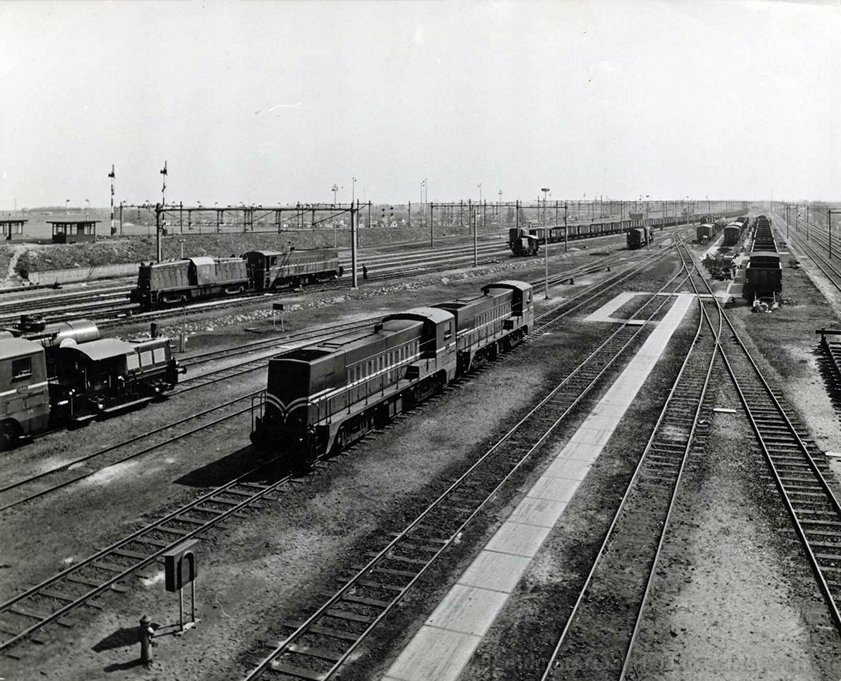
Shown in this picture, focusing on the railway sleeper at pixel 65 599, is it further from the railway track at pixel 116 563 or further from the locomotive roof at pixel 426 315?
the locomotive roof at pixel 426 315

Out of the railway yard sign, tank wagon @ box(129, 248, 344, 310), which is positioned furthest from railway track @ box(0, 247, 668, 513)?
tank wagon @ box(129, 248, 344, 310)

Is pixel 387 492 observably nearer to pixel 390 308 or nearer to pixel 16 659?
pixel 16 659

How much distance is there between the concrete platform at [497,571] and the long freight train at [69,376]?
1680 cm

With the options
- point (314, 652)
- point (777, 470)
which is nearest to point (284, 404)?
point (314, 652)

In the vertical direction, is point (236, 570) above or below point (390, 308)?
below

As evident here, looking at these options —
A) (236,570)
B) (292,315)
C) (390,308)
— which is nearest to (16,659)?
(236,570)

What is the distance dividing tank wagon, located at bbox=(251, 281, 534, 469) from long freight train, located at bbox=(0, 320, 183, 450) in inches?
188

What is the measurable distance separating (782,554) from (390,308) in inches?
1664

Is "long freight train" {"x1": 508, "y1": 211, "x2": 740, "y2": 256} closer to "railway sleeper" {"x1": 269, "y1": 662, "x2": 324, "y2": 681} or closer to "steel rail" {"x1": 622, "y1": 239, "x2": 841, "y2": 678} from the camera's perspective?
"steel rail" {"x1": 622, "y1": 239, "x2": 841, "y2": 678}

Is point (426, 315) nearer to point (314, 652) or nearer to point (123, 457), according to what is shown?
point (123, 457)

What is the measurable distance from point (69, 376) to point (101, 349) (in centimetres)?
155

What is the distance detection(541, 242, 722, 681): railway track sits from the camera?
1355 centimetres

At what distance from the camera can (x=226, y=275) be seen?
60.6m

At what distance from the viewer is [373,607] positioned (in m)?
15.2
